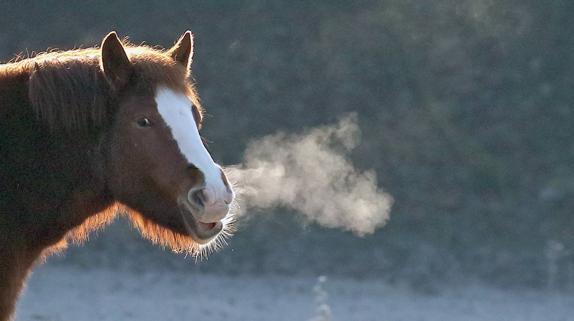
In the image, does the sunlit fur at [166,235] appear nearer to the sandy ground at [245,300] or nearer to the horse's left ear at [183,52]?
the horse's left ear at [183,52]

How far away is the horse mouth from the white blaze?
144mm

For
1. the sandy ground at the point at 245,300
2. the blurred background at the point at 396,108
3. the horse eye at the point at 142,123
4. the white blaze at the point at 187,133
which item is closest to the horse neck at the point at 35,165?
the horse eye at the point at 142,123

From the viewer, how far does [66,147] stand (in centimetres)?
435

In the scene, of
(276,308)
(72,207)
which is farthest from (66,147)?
(276,308)

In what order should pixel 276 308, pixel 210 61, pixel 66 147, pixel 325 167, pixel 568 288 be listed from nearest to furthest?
pixel 66 147 < pixel 276 308 < pixel 568 288 < pixel 325 167 < pixel 210 61

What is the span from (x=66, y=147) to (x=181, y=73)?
53cm

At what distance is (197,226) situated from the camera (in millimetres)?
4320

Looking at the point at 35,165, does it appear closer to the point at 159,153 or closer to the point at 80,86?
the point at 80,86

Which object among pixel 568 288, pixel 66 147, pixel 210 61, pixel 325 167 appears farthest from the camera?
pixel 210 61

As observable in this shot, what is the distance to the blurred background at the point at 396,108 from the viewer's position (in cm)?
1202

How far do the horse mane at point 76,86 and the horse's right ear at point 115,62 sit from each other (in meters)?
0.03

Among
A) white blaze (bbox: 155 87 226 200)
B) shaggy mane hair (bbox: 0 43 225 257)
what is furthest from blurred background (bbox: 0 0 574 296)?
white blaze (bbox: 155 87 226 200)

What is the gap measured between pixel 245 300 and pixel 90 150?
22.0 ft

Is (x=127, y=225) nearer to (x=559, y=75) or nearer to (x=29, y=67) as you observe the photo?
(x=559, y=75)
